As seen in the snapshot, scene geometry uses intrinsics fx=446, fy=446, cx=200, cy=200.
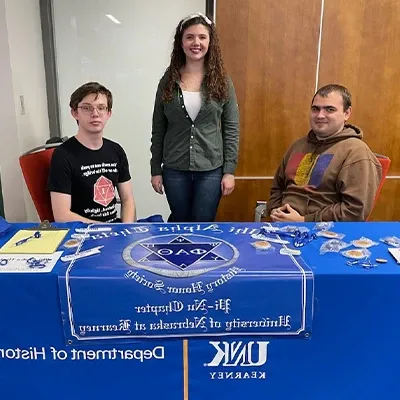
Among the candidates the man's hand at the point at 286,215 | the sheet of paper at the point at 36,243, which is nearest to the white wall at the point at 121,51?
the man's hand at the point at 286,215

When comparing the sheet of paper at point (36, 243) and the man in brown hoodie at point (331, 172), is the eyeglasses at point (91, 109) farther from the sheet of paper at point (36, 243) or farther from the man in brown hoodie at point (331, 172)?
the man in brown hoodie at point (331, 172)

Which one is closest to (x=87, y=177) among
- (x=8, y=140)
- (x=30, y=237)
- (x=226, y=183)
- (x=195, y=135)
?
(x=30, y=237)

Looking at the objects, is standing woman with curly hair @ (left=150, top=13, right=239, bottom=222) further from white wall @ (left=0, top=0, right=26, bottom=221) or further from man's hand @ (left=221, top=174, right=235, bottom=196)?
white wall @ (left=0, top=0, right=26, bottom=221)

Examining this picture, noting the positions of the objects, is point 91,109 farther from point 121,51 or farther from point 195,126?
point 121,51

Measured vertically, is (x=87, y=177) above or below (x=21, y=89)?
below

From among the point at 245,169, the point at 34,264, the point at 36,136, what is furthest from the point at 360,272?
the point at 36,136

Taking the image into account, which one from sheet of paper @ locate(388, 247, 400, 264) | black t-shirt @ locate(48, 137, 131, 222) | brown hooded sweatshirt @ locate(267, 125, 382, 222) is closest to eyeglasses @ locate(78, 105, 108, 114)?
black t-shirt @ locate(48, 137, 131, 222)

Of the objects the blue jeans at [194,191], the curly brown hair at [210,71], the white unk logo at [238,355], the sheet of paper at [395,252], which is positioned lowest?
the white unk logo at [238,355]

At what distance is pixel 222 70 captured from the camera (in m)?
2.04

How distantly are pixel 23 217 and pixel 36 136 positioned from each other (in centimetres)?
51

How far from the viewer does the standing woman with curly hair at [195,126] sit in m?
2.00

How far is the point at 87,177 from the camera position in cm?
169

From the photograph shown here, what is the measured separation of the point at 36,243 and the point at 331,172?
109cm

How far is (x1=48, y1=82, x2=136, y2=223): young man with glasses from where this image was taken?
1.63 meters
